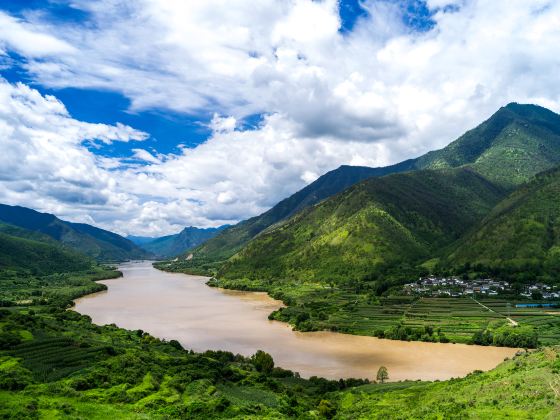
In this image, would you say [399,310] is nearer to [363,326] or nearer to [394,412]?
[363,326]

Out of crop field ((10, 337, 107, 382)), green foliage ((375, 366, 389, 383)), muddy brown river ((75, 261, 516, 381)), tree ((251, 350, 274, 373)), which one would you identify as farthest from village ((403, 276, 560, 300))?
crop field ((10, 337, 107, 382))

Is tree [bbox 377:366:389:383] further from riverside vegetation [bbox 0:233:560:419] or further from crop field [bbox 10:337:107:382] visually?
crop field [bbox 10:337:107:382]

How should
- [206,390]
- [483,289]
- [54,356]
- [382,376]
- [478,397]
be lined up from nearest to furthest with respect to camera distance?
[478,397]
[206,390]
[54,356]
[382,376]
[483,289]

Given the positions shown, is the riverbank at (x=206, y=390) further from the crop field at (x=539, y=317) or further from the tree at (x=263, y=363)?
the crop field at (x=539, y=317)

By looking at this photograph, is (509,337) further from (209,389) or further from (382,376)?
(209,389)

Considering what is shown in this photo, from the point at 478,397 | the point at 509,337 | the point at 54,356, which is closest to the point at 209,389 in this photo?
the point at 54,356

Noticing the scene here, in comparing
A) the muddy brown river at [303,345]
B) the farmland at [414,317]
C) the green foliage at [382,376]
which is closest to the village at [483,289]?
the farmland at [414,317]

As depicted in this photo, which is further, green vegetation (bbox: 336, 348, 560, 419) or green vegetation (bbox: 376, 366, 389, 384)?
green vegetation (bbox: 376, 366, 389, 384)

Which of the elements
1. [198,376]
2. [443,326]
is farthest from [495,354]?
[198,376]
